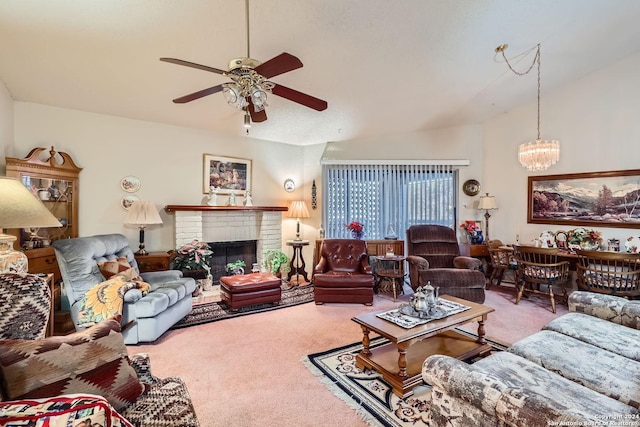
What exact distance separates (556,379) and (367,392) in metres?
1.16

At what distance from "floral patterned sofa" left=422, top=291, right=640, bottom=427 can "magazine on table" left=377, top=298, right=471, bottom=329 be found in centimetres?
58

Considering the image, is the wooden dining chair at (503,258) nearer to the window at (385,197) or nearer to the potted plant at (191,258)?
the window at (385,197)

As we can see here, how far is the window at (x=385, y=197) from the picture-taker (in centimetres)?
563

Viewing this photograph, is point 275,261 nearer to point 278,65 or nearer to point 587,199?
point 278,65

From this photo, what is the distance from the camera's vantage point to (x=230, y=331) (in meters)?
3.25

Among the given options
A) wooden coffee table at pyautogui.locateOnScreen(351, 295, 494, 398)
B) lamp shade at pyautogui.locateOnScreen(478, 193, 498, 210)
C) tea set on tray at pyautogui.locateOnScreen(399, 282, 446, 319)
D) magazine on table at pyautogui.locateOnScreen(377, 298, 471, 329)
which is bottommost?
wooden coffee table at pyautogui.locateOnScreen(351, 295, 494, 398)

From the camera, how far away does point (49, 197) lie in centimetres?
369

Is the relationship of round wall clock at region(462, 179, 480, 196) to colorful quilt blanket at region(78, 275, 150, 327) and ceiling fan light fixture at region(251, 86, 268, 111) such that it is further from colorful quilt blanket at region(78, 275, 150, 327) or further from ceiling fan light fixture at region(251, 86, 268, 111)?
colorful quilt blanket at region(78, 275, 150, 327)

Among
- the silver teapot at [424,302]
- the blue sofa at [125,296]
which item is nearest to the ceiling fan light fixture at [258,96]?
the silver teapot at [424,302]

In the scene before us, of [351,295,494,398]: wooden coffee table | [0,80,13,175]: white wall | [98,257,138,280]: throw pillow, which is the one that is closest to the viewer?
[351,295,494,398]: wooden coffee table

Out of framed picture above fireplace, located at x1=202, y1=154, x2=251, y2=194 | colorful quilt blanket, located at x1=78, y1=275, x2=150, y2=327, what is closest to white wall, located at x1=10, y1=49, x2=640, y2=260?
framed picture above fireplace, located at x1=202, y1=154, x2=251, y2=194

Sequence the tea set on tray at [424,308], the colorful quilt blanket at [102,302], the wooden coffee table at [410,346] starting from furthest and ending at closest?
the colorful quilt blanket at [102,302] < the tea set on tray at [424,308] < the wooden coffee table at [410,346]

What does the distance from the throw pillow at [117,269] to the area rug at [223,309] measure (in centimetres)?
75

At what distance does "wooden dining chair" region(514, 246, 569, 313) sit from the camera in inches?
153
